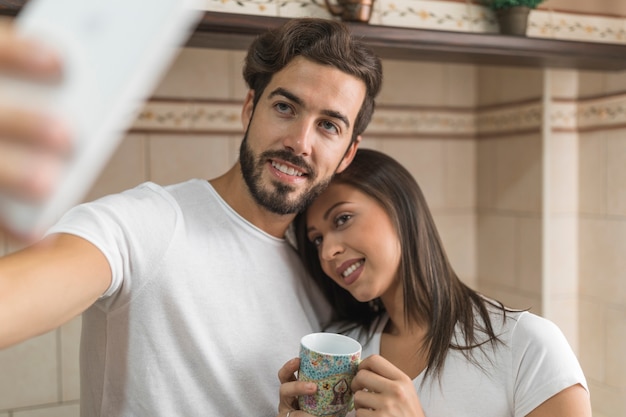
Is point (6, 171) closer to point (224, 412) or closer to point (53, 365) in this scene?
point (224, 412)

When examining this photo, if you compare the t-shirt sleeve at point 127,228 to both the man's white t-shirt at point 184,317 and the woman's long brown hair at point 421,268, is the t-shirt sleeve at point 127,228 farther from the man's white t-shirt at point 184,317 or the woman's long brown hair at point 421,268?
the woman's long brown hair at point 421,268

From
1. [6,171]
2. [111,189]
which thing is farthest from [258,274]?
[6,171]

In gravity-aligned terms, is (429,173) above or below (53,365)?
above

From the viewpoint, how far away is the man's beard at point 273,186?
1127mm

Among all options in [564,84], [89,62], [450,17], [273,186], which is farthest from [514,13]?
[89,62]

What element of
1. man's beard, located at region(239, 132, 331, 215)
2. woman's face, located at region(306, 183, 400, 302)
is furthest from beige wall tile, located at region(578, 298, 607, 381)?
man's beard, located at region(239, 132, 331, 215)

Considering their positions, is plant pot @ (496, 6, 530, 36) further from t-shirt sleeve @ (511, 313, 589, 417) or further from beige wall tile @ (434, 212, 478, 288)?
t-shirt sleeve @ (511, 313, 589, 417)

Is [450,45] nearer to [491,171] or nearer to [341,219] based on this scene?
[341,219]

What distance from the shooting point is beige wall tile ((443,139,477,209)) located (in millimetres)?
2111

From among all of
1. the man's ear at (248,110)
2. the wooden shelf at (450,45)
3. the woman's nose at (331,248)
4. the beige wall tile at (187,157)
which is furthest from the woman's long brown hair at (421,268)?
the beige wall tile at (187,157)

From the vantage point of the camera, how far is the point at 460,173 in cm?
214

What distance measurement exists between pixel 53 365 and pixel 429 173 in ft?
4.37

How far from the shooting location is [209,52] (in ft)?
5.67

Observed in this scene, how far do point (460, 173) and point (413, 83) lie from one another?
0.37 m
